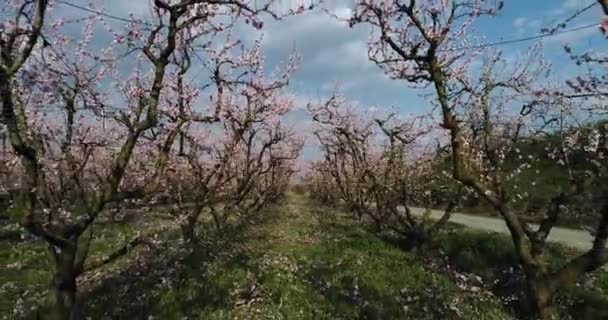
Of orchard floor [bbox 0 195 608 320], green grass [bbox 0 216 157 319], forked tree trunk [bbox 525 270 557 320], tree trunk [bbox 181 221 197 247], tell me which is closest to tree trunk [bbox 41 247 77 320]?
orchard floor [bbox 0 195 608 320]

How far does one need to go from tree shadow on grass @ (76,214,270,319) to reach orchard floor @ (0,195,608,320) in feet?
0.08

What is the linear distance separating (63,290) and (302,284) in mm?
5451

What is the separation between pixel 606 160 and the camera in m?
10.0

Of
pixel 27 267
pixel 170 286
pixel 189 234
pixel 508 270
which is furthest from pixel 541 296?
pixel 27 267

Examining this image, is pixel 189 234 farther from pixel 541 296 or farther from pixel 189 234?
pixel 541 296

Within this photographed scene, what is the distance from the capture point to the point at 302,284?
11930mm

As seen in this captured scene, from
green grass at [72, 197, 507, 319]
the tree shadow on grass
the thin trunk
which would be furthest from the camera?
the thin trunk

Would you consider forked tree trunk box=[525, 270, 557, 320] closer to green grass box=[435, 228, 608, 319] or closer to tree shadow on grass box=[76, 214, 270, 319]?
green grass box=[435, 228, 608, 319]

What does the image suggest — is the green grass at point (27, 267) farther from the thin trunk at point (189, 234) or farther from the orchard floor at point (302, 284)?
the thin trunk at point (189, 234)

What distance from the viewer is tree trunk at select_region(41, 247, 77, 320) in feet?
24.4

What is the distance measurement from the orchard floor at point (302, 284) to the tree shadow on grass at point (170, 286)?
0.08ft

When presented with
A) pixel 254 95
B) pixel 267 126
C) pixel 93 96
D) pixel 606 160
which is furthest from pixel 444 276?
pixel 267 126

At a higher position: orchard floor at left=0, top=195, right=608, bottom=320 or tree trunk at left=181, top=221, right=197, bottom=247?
tree trunk at left=181, top=221, right=197, bottom=247

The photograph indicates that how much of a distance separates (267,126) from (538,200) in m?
16.3
